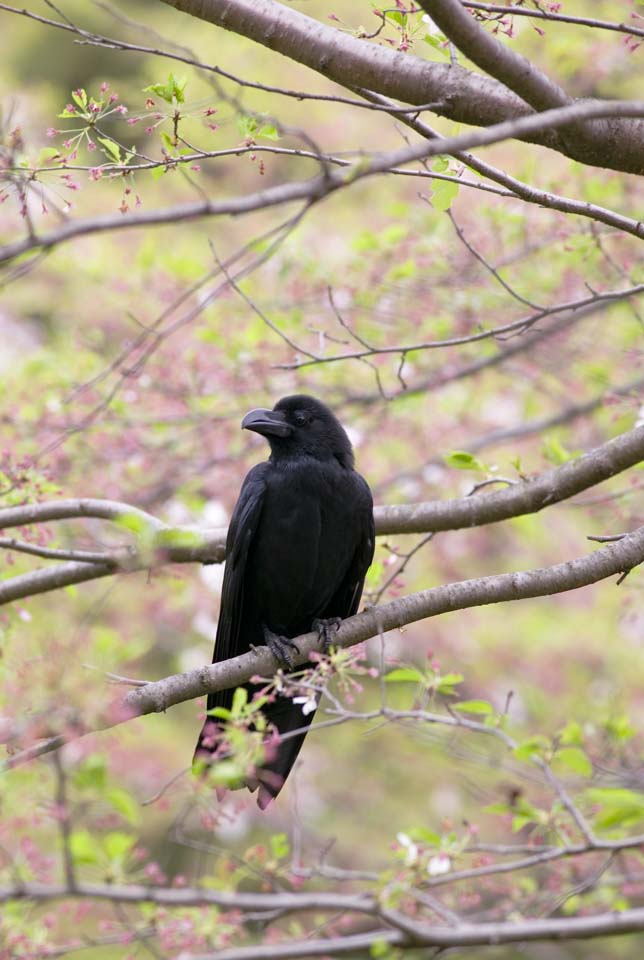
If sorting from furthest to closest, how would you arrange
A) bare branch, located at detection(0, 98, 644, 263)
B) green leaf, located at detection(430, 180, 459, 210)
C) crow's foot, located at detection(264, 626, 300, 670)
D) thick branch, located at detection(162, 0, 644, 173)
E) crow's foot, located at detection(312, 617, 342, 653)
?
1. crow's foot, located at detection(312, 617, 342, 653)
2. crow's foot, located at detection(264, 626, 300, 670)
3. green leaf, located at detection(430, 180, 459, 210)
4. thick branch, located at detection(162, 0, 644, 173)
5. bare branch, located at detection(0, 98, 644, 263)

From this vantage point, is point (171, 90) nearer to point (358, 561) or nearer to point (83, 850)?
point (358, 561)

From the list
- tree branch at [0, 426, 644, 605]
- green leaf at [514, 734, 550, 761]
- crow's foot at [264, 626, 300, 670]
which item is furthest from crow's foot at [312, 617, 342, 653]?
green leaf at [514, 734, 550, 761]

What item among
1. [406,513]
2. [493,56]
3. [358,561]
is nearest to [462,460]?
[406,513]

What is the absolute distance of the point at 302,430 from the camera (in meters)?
5.46

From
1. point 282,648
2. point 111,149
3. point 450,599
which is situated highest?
point 111,149

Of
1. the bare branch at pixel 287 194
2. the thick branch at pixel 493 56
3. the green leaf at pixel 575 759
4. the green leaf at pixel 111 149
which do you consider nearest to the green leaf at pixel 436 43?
the thick branch at pixel 493 56

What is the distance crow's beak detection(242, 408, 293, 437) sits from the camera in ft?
17.6

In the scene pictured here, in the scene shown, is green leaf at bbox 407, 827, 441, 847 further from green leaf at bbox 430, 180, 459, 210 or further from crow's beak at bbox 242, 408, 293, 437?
green leaf at bbox 430, 180, 459, 210

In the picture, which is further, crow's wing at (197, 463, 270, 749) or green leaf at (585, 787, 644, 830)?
crow's wing at (197, 463, 270, 749)

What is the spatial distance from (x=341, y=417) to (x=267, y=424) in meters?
2.28

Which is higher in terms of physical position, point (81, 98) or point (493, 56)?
point (81, 98)

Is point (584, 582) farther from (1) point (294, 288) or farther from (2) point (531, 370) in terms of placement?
(2) point (531, 370)

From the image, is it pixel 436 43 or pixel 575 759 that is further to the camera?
pixel 575 759

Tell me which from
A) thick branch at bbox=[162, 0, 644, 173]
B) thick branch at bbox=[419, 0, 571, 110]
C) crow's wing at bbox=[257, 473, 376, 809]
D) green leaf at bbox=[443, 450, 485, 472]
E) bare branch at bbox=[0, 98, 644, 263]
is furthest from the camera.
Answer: crow's wing at bbox=[257, 473, 376, 809]
